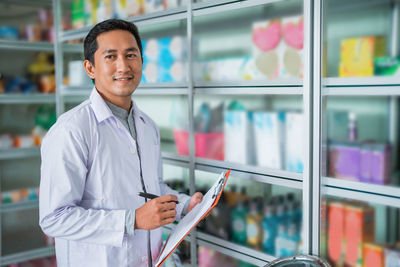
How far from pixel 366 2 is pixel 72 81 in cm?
235

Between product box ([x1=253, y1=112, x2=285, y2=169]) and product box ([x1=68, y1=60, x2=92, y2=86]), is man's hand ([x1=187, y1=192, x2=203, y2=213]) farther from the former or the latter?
product box ([x1=68, y1=60, x2=92, y2=86])

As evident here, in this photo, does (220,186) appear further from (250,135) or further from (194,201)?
(250,135)

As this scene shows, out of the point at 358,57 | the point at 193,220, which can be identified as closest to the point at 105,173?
the point at 193,220

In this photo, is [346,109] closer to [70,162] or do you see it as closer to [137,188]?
[137,188]

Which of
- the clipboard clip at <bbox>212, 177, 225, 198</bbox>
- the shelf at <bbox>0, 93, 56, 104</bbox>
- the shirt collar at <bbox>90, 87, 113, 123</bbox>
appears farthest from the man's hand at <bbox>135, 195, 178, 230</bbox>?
the shelf at <bbox>0, 93, 56, 104</bbox>

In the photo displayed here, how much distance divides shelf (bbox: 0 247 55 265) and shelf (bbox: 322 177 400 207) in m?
2.76

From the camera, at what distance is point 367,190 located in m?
1.54

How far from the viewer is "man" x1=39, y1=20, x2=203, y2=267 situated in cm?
150

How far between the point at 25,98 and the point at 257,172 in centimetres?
237

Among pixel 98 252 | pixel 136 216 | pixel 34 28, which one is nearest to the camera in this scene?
pixel 136 216

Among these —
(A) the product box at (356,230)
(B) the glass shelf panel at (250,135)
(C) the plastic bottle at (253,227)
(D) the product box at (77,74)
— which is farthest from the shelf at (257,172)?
(D) the product box at (77,74)

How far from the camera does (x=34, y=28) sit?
3689 mm

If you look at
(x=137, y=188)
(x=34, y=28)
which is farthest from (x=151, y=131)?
(x=34, y=28)

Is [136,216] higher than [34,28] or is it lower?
lower
